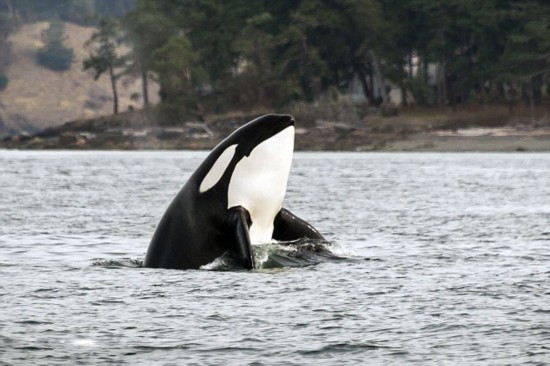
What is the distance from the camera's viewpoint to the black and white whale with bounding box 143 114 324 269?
1573 cm

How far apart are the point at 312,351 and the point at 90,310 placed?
3147 mm

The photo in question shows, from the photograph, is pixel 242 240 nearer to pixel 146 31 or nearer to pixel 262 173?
pixel 262 173

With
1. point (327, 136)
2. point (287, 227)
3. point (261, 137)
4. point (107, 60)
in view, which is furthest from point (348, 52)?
point (261, 137)

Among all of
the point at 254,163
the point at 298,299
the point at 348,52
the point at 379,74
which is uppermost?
the point at 348,52

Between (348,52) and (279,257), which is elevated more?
(348,52)

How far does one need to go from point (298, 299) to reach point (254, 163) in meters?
2.22

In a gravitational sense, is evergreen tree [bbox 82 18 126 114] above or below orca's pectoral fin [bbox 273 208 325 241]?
above

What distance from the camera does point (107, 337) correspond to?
12289 millimetres

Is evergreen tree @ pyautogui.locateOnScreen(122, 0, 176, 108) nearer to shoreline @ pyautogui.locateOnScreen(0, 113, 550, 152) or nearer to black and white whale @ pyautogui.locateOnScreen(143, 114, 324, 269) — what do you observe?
shoreline @ pyautogui.locateOnScreen(0, 113, 550, 152)

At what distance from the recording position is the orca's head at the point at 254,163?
1589cm

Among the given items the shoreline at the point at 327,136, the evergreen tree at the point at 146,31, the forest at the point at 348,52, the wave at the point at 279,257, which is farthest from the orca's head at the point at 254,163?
the evergreen tree at the point at 146,31

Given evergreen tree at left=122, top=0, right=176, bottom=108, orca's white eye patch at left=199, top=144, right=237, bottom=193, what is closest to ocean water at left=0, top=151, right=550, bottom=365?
orca's white eye patch at left=199, top=144, right=237, bottom=193

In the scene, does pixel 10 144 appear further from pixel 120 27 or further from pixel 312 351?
pixel 312 351

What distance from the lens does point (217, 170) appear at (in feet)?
52.2
